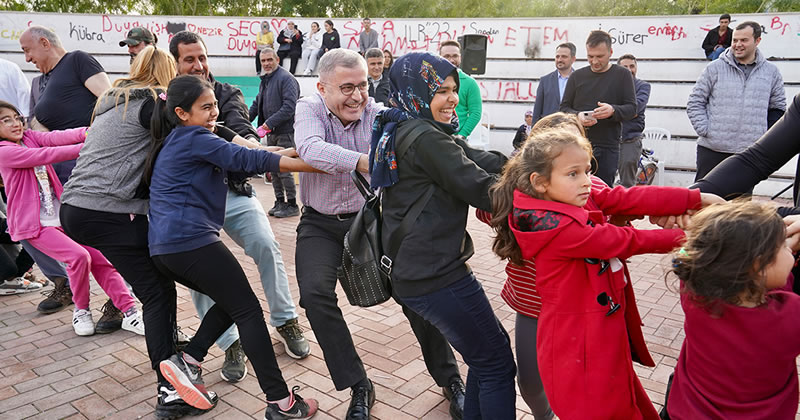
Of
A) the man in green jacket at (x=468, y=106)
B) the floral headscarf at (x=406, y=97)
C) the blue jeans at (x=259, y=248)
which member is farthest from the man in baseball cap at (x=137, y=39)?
the floral headscarf at (x=406, y=97)

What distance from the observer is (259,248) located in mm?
3707

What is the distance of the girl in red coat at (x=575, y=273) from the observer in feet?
6.09

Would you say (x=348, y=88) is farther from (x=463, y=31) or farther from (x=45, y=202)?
(x=463, y=31)

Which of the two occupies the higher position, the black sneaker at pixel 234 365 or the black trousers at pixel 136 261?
the black trousers at pixel 136 261

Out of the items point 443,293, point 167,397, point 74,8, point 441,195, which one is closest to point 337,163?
point 441,195

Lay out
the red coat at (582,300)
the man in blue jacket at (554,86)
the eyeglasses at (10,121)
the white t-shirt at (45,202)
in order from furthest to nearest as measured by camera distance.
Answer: the man in blue jacket at (554,86), the white t-shirt at (45,202), the eyeglasses at (10,121), the red coat at (582,300)

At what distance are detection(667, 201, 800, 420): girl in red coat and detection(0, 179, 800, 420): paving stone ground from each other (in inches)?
43.8

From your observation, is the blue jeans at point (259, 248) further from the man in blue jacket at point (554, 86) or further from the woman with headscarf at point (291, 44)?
the woman with headscarf at point (291, 44)

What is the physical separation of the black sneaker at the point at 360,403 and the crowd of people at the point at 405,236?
1 centimetres

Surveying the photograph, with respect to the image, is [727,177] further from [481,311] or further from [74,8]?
[74,8]

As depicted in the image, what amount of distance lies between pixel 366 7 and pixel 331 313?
33004 millimetres

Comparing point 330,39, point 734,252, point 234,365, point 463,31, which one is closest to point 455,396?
point 234,365

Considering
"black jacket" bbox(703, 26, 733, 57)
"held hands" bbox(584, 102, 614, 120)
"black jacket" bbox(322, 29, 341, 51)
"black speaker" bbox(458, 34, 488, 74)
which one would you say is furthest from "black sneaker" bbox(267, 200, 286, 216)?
"black jacket" bbox(703, 26, 733, 57)

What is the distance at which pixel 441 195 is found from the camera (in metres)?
2.28
